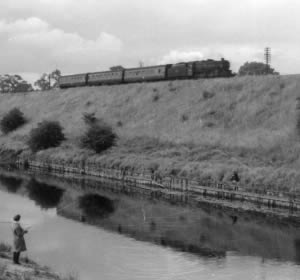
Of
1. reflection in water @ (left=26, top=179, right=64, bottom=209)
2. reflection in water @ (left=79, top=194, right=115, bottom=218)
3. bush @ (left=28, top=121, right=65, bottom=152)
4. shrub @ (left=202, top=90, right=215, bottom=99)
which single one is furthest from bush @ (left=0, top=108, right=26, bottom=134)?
reflection in water @ (left=79, top=194, right=115, bottom=218)

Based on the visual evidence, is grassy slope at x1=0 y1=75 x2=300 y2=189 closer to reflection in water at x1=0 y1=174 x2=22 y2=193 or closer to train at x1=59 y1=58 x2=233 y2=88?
train at x1=59 y1=58 x2=233 y2=88

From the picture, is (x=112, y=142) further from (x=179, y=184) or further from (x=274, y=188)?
(x=274, y=188)

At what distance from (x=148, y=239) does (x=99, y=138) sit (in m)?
28.0

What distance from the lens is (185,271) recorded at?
20500mm

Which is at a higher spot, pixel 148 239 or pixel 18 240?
pixel 18 240

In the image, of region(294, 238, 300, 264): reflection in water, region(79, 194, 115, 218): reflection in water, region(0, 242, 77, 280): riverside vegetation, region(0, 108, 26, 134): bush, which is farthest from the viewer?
region(0, 108, 26, 134): bush

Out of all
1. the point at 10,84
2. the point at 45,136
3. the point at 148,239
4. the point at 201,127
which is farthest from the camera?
the point at 10,84

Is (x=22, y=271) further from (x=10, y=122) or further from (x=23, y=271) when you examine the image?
(x=10, y=122)

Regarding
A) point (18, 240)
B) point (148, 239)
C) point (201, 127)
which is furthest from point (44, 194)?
point (18, 240)

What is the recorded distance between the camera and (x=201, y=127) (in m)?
53.4

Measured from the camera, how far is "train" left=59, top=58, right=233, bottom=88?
6488 centimetres

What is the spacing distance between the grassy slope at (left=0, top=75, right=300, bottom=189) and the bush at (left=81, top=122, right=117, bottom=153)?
3.07ft

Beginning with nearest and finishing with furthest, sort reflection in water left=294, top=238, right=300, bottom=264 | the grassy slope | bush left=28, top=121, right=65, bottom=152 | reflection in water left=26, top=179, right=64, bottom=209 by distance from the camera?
1. reflection in water left=294, top=238, right=300, bottom=264
2. reflection in water left=26, top=179, right=64, bottom=209
3. the grassy slope
4. bush left=28, top=121, right=65, bottom=152

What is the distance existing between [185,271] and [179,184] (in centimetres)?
2032
